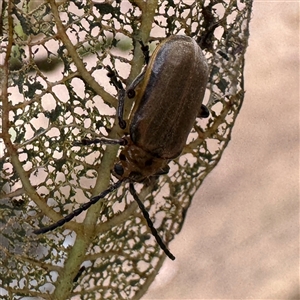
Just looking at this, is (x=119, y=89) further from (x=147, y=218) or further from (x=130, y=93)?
(x=147, y=218)

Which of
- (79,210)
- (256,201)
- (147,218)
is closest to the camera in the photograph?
(79,210)

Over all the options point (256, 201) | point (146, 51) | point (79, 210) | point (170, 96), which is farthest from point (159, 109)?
point (256, 201)

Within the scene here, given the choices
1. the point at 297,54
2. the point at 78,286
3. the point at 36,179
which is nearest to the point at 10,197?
the point at 36,179

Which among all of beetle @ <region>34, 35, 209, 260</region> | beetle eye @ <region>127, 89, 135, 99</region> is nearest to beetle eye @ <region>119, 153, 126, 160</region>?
beetle @ <region>34, 35, 209, 260</region>

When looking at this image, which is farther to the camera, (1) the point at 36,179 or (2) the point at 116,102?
(1) the point at 36,179

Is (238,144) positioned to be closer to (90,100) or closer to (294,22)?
(294,22)

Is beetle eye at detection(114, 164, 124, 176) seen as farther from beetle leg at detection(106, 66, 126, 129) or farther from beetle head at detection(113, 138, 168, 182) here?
beetle leg at detection(106, 66, 126, 129)
